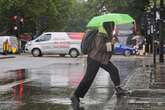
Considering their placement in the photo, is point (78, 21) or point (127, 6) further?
point (78, 21)

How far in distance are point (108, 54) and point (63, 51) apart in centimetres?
3495

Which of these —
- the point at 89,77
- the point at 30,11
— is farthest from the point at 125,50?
the point at 89,77

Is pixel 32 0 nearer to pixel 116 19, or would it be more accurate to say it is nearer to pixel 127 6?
pixel 127 6

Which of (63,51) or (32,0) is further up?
(32,0)

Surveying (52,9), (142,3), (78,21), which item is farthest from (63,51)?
(78,21)

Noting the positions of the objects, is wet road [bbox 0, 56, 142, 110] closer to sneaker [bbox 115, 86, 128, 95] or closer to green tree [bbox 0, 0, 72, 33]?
sneaker [bbox 115, 86, 128, 95]

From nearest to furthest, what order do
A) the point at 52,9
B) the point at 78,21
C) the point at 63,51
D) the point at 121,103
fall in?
1. the point at 121,103
2. the point at 63,51
3. the point at 52,9
4. the point at 78,21

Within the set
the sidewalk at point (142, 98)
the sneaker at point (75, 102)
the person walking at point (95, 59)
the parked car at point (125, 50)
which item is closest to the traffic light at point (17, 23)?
the parked car at point (125, 50)

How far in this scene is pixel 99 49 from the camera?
11406 mm

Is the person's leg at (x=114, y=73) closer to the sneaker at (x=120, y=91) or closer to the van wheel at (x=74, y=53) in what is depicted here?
the sneaker at (x=120, y=91)

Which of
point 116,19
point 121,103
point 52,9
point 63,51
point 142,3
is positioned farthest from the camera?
point 52,9

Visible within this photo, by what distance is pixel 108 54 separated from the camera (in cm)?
1155

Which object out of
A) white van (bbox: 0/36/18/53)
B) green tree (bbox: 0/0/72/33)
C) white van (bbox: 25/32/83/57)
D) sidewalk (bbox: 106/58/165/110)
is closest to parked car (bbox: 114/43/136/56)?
white van (bbox: 25/32/83/57)

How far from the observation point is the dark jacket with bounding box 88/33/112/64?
11344 mm
